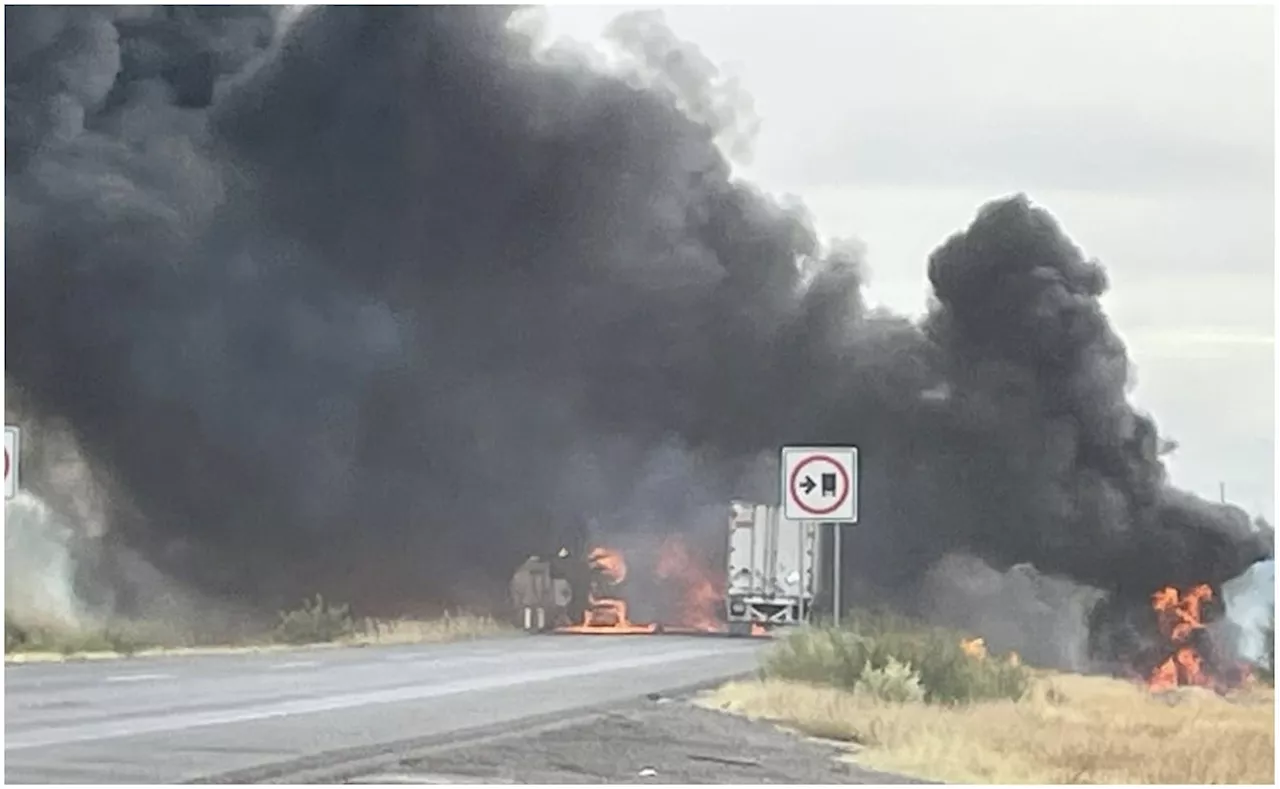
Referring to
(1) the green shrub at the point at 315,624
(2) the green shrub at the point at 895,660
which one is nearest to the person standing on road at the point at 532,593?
(1) the green shrub at the point at 315,624

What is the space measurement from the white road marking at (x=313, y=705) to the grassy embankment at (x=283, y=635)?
12cm

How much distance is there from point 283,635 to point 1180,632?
6.95ft

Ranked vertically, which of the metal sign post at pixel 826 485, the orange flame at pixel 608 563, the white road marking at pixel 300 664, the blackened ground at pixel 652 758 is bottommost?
the blackened ground at pixel 652 758

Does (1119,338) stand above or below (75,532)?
above

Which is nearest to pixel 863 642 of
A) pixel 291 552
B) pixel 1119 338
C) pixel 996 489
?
pixel 996 489

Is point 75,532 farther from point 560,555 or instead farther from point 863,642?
point 863,642

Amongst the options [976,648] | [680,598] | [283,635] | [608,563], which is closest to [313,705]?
[283,635]

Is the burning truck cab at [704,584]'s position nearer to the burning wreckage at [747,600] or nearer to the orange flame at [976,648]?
the burning wreckage at [747,600]

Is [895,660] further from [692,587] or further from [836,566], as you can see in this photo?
[692,587]

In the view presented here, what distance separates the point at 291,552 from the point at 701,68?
4.98 feet

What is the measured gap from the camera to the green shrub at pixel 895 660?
4.66 metres

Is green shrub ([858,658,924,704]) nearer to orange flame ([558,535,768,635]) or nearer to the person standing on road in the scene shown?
orange flame ([558,535,768,635])

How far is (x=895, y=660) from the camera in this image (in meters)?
4.70

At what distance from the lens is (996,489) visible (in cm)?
473
